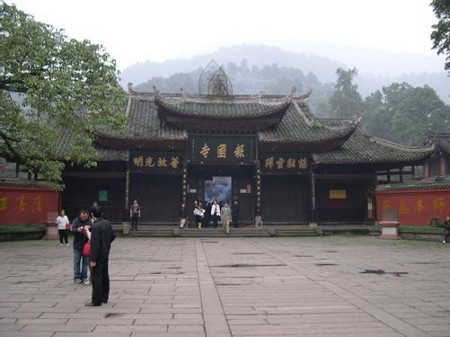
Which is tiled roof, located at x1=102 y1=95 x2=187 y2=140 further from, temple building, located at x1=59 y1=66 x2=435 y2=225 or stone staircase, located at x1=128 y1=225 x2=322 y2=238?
stone staircase, located at x1=128 y1=225 x2=322 y2=238

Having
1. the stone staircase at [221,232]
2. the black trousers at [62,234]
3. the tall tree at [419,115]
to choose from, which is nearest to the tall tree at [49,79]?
the black trousers at [62,234]

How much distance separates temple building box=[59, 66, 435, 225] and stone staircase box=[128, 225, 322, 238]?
1.20 metres

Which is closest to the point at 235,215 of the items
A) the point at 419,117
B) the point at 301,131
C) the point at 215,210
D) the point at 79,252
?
the point at 215,210

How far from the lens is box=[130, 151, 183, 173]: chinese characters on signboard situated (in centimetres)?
2069

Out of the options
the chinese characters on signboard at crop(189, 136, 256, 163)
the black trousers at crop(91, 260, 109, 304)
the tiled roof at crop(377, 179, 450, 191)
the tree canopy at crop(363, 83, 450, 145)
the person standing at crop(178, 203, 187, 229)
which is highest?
the tree canopy at crop(363, 83, 450, 145)

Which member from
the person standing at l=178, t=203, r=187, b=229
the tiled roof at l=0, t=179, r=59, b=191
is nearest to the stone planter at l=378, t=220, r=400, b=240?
the person standing at l=178, t=203, r=187, b=229

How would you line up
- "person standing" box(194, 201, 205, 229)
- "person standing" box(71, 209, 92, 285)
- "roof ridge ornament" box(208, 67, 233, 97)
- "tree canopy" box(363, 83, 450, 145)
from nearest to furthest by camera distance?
"person standing" box(71, 209, 92, 285)
"person standing" box(194, 201, 205, 229)
"roof ridge ornament" box(208, 67, 233, 97)
"tree canopy" box(363, 83, 450, 145)

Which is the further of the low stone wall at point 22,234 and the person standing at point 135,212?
the person standing at point 135,212

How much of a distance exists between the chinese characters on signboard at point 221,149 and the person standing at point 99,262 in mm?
14422

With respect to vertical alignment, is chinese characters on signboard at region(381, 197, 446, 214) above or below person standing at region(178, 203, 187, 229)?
above

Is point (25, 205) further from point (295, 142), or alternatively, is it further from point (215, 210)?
point (295, 142)

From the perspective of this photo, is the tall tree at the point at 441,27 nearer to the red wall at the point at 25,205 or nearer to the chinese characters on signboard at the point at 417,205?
the chinese characters on signboard at the point at 417,205

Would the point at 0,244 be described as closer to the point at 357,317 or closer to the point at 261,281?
the point at 261,281

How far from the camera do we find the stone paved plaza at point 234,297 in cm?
481
